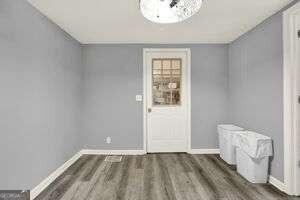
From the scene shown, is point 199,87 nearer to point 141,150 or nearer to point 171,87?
point 171,87

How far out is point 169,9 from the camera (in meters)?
1.78

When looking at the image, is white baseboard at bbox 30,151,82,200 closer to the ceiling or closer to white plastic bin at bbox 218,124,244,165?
the ceiling

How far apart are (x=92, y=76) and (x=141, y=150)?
6.24 feet

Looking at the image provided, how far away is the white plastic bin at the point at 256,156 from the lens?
118 inches

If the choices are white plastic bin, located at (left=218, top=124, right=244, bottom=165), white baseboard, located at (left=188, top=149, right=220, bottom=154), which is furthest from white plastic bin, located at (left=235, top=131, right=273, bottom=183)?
white baseboard, located at (left=188, top=149, right=220, bottom=154)

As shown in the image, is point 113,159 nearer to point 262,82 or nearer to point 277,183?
point 277,183

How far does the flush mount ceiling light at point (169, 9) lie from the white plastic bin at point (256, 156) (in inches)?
82.3

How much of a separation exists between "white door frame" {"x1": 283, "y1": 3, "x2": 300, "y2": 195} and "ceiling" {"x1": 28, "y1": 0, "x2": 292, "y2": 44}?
0.97ft

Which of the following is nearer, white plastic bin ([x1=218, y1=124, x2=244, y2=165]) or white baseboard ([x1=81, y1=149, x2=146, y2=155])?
white plastic bin ([x1=218, y1=124, x2=244, y2=165])

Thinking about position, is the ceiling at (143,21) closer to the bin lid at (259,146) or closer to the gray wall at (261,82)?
the gray wall at (261,82)

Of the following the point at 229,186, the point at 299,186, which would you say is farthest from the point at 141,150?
the point at 299,186

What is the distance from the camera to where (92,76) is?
4.68 m

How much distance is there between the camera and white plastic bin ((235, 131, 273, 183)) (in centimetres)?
299

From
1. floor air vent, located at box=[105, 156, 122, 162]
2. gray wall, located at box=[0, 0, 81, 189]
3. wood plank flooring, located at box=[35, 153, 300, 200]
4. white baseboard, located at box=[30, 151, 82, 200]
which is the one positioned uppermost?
gray wall, located at box=[0, 0, 81, 189]
